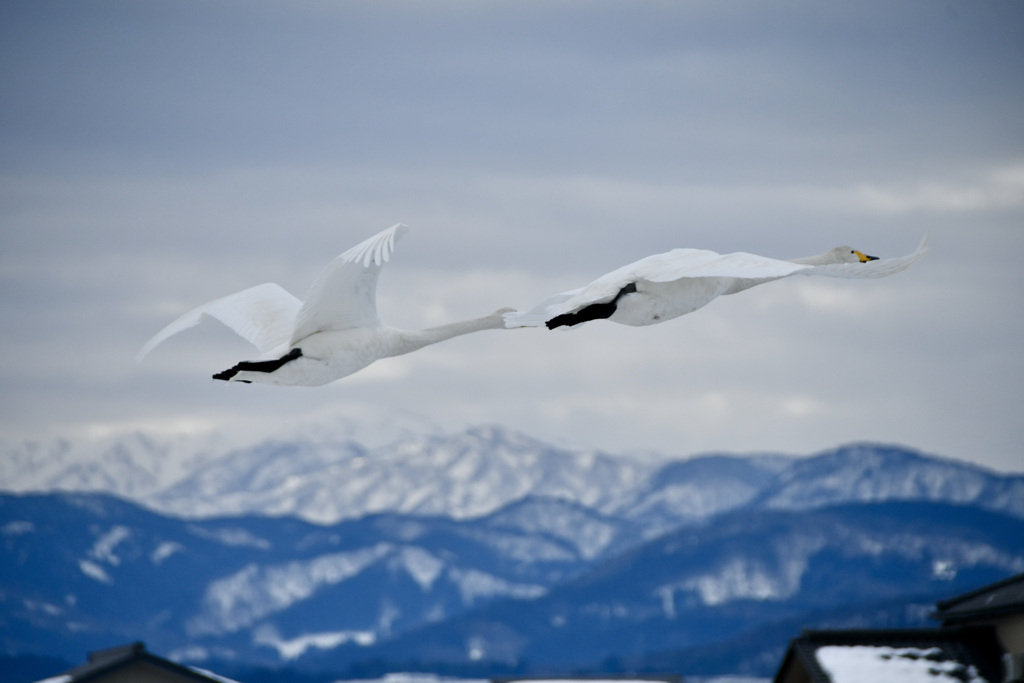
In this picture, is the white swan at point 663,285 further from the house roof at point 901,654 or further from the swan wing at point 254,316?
the house roof at point 901,654

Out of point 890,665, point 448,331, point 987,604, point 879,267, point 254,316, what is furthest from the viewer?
point 987,604

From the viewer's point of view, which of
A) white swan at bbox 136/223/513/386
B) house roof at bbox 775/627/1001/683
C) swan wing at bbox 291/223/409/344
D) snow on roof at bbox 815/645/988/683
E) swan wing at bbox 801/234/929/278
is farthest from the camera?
house roof at bbox 775/627/1001/683

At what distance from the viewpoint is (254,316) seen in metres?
26.4

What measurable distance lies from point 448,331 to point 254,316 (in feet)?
15.2

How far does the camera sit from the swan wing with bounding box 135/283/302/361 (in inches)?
985

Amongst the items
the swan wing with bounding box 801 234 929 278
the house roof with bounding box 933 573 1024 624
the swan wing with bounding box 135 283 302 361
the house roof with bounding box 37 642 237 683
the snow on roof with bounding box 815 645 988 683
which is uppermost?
the swan wing with bounding box 135 283 302 361

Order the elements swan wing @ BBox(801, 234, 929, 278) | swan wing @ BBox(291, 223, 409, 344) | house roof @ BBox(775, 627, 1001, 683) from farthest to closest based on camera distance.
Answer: house roof @ BBox(775, 627, 1001, 683) < swan wing @ BBox(291, 223, 409, 344) < swan wing @ BBox(801, 234, 929, 278)

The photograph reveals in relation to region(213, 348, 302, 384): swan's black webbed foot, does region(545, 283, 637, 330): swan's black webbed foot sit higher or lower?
lower

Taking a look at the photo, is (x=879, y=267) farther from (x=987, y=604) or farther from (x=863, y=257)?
(x=987, y=604)

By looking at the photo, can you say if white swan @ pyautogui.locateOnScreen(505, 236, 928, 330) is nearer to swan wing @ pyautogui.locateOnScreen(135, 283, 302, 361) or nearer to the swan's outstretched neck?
the swan's outstretched neck

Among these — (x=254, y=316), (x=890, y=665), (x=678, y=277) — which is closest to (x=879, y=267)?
(x=678, y=277)

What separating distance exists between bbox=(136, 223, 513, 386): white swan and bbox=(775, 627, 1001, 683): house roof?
1310cm

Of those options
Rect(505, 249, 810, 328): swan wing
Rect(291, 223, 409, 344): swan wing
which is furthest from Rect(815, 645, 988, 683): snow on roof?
Rect(291, 223, 409, 344): swan wing

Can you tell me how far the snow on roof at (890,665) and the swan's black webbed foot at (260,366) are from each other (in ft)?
50.8
